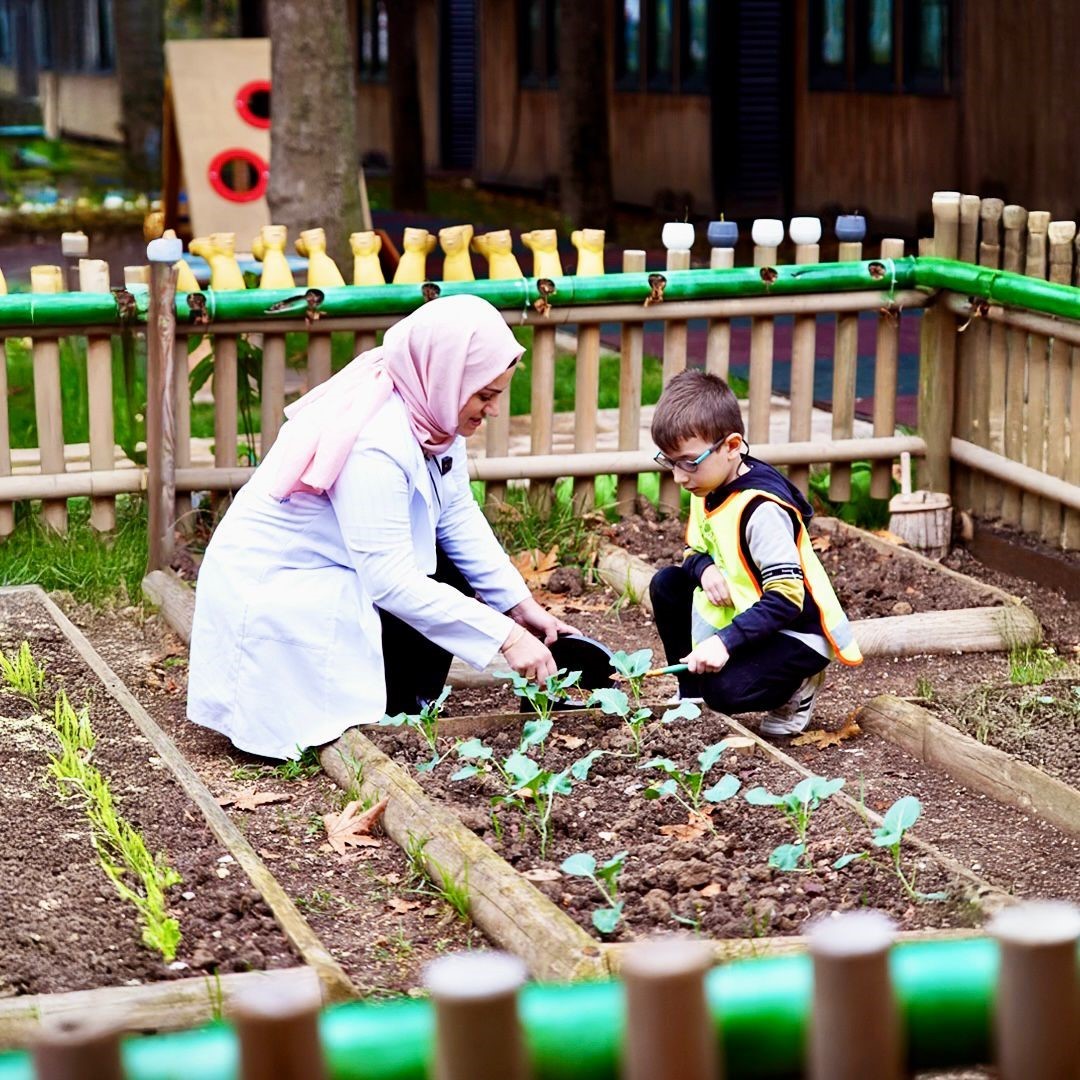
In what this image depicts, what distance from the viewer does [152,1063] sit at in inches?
60.9

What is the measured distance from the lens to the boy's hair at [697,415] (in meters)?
4.56

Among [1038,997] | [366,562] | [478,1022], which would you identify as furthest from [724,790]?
[478,1022]

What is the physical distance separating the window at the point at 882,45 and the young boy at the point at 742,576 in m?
11.1

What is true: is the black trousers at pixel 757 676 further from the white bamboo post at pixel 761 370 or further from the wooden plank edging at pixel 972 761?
the white bamboo post at pixel 761 370

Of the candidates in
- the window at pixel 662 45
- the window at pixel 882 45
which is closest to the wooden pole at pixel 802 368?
the window at pixel 882 45

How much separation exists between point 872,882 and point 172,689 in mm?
2470

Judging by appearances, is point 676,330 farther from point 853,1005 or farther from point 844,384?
point 853,1005

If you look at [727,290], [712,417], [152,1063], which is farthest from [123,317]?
[152,1063]

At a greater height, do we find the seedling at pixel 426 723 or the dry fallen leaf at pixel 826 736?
the seedling at pixel 426 723

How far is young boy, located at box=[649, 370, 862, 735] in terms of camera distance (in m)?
4.59

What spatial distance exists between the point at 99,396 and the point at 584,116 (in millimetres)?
10626

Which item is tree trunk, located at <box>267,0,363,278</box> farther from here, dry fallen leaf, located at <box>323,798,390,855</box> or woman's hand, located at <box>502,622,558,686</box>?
dry fallen leaf, located at <box>323,798,390,855</box>

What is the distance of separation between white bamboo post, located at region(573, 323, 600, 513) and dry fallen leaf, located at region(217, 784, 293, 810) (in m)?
2.65

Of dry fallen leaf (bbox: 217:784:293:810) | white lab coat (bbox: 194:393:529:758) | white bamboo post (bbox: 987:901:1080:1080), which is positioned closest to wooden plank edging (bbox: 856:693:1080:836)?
white lab coat (bbox: 194:393:529:758)
